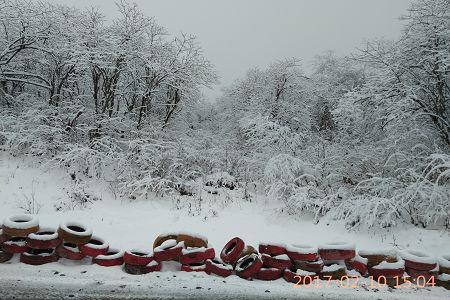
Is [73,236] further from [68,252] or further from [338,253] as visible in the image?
[338,253]

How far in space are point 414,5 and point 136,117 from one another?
1110 centimetres

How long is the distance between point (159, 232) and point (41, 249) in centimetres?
257

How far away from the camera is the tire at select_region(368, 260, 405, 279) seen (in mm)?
4816

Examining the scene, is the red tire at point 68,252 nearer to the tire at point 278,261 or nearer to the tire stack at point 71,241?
the tire stack at point 71,241

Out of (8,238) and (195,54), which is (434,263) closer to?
(8,238)

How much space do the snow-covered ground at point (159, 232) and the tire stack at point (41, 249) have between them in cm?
13

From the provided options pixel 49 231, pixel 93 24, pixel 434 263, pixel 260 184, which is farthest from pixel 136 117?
pixel 434 263

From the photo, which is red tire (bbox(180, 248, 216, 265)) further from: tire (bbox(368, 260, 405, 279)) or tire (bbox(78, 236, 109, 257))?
tire (bbox(368, 260, 405, 279))

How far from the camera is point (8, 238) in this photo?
488cm

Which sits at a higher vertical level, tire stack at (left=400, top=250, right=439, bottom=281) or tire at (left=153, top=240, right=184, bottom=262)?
tire stack at (left=400, top=250, right=439, bottom=281)

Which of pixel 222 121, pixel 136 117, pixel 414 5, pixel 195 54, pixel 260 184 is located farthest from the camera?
pixel 222 121

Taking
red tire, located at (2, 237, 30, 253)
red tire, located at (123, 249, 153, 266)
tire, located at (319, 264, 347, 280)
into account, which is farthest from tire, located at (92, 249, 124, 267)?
tire, located at (319, 264, 347, 280)

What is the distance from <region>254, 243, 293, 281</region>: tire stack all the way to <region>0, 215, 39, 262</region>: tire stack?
137 inches

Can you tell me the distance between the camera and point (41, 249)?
4.93m
